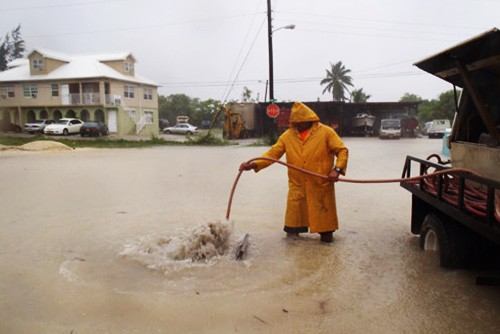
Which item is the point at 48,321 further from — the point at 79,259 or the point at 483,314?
the point at 483,314

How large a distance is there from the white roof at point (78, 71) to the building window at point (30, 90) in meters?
0.68

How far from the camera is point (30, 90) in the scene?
39.5m

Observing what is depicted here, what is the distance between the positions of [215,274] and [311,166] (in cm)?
168

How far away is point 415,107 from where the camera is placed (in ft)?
113

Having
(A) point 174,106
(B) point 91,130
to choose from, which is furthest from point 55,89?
(A) point 174,106

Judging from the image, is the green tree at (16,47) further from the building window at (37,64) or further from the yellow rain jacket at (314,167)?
the yellow rain jacket at (314,167)

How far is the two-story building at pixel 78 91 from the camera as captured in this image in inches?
1495

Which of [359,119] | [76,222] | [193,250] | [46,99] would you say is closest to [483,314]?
[193,250]

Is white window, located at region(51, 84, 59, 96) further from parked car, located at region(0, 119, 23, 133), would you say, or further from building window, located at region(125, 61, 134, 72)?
building window, located at region(125, 61, 134, 72)

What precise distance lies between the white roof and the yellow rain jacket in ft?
113

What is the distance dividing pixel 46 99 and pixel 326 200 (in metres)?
39.2

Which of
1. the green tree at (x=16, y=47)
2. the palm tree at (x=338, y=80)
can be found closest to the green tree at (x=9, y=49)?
the green tree at (x=16, y=47)

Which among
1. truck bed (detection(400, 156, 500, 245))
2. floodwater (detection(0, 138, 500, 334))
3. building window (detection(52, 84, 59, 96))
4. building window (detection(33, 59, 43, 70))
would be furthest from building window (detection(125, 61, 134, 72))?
truck bed (detection(400, 156, 500, 245))

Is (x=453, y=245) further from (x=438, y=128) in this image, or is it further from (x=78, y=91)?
(x=78, y=91)
